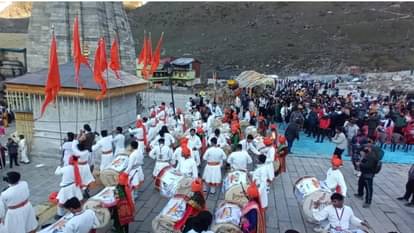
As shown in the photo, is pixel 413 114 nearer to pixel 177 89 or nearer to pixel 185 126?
pixel 185 126

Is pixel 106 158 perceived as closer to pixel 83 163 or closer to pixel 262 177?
pixel 83 163

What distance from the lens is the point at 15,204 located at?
5449mm

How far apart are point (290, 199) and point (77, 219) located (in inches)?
218

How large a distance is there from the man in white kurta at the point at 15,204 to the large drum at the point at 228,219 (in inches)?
123

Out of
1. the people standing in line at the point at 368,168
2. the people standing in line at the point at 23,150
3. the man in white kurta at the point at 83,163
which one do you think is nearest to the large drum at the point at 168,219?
the man in white kurta at the point at 83,163

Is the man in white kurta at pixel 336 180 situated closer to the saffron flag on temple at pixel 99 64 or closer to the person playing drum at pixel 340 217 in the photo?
the person playing drum at pixel 340 217

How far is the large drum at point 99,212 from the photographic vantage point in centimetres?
557

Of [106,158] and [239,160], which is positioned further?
[106,158]

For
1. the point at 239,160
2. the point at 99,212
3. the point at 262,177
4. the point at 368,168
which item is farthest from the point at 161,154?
the point at 368,168

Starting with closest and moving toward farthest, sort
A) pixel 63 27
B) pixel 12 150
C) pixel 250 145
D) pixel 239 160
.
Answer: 1. pixel 239 160
2. pixel 250 145
3. pixel 12 150
4. pixel 63 27

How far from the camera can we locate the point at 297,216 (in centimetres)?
766

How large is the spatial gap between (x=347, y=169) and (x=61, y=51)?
1396 centimetres

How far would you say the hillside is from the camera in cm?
5278

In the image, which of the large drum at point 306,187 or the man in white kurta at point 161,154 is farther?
the man in white kurta at point 161,154
